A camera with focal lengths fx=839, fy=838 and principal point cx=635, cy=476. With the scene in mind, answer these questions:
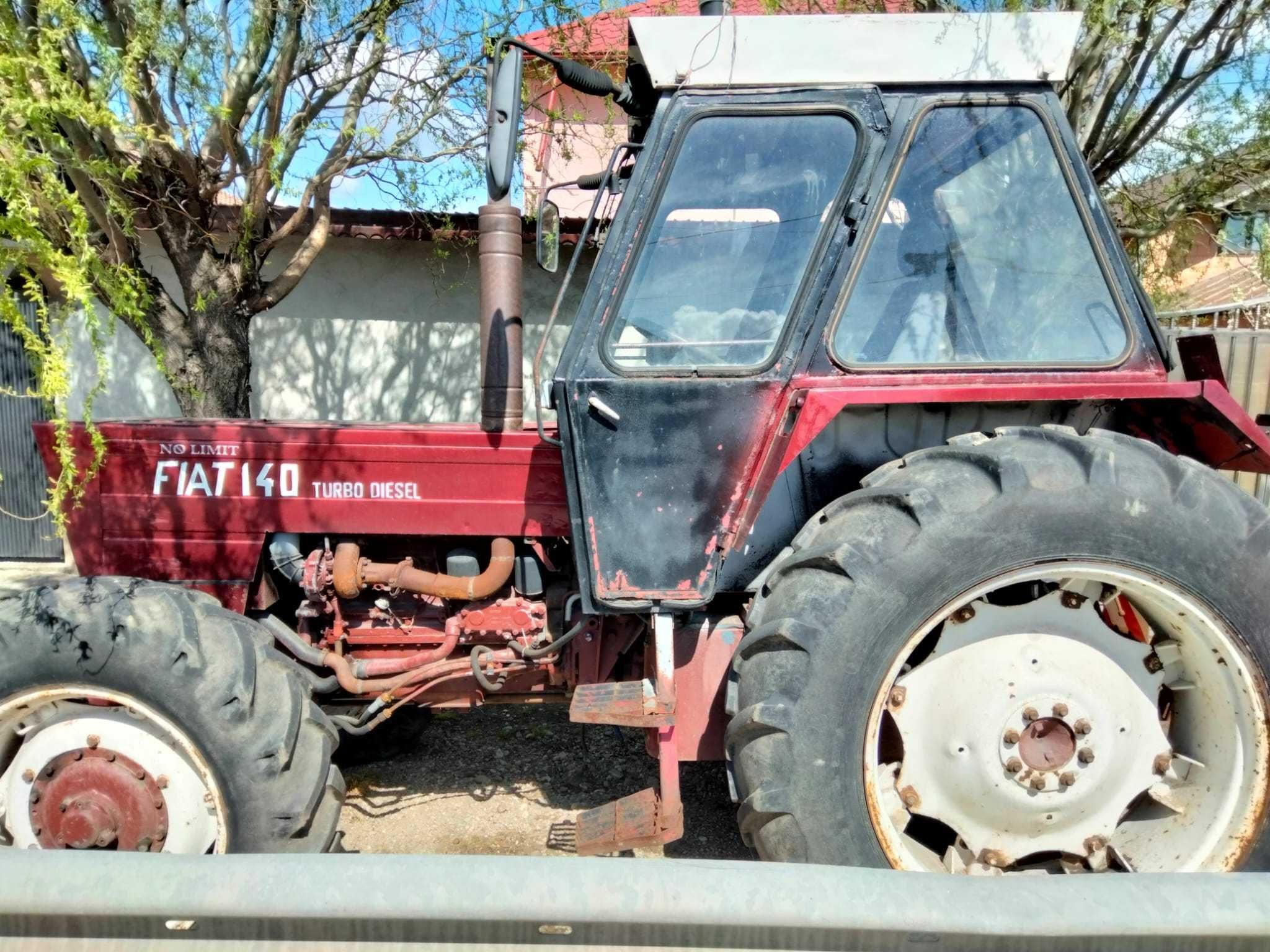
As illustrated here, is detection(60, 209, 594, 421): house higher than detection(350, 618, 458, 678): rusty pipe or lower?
higher

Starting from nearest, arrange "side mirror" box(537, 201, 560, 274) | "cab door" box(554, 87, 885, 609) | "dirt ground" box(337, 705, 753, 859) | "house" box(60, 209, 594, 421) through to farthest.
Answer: "cab door" box(554, 87, 885, 609)
"side mirror" box(537, 201, 560, 274)
"dirt ground" box(337, 705, 753, 859)
"house" box(60, 209, 594, 421)

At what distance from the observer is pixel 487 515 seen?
263 centimetres

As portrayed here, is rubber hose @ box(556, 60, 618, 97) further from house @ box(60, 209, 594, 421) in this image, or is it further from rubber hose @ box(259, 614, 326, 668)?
house @ box(60, 209, 594, 421)

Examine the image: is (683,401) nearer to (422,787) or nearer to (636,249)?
(636,249)

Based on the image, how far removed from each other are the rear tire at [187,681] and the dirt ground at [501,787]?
761 mm

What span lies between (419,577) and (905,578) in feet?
4.87

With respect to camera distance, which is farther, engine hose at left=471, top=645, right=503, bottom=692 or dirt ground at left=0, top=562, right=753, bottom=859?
dirt ground at left=0, top=562, right=753, bottom=859

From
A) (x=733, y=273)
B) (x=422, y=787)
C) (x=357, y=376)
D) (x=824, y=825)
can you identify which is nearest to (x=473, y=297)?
(x=357, y=376)

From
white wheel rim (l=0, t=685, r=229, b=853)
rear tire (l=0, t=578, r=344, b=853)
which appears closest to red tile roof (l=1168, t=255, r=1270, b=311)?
rear tire (l=0, t=578, r=344, b=853)

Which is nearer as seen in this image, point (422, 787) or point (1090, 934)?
point (1090, 934)

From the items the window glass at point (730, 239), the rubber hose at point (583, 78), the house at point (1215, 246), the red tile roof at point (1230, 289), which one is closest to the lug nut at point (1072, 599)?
the window glass at point (730, 239)

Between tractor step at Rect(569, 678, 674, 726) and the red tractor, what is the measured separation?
0.4 inches

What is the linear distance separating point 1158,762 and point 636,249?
1941mm

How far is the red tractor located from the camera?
6.53 ft
